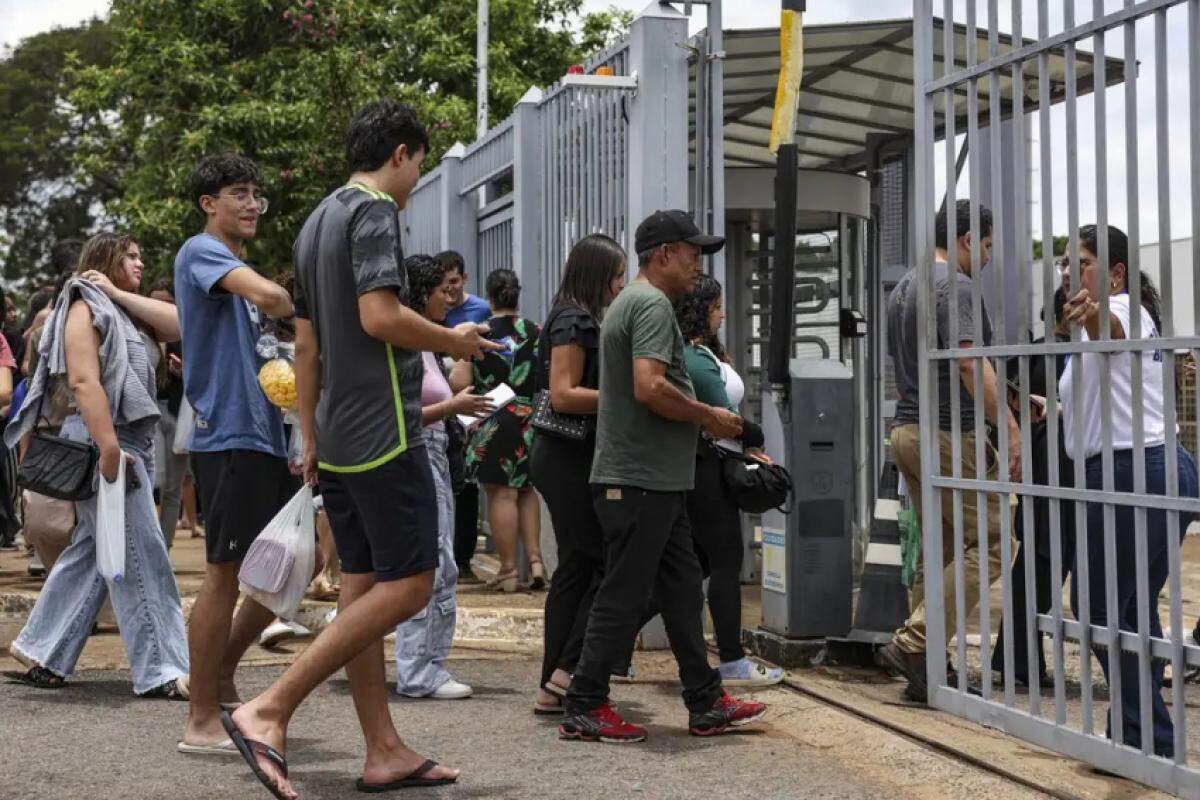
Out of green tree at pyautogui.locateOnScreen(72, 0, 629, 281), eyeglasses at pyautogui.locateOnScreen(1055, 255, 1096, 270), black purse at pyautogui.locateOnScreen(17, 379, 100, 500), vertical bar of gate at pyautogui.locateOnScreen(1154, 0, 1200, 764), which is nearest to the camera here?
vertical bar of gate at pyautogui.locateOnScreen(1154, 0, 1200, 764)

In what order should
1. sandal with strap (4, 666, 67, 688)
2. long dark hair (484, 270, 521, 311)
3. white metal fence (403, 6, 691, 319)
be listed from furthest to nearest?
long dark hair (484, 270, 521, 311) → white metal fence (403, 6, 691, 319) → sandal with strap (4, 666, 67, 688)

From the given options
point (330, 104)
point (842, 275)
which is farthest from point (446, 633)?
point (330, 104)

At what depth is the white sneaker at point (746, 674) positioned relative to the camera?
265 inches

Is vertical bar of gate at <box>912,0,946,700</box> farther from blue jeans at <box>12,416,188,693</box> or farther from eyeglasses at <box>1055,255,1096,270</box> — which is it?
blue jeans at <box>12,416,188,693</box>

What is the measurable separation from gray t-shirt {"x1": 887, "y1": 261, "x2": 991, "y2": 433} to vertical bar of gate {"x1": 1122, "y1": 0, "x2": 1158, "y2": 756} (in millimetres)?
902

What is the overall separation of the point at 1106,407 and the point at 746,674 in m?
2.21

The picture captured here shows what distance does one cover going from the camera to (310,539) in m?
5.29

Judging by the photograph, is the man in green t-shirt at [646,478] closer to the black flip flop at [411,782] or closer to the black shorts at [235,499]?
the black flip flop at [411,782]

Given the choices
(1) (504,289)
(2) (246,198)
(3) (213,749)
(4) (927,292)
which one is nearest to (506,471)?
(1) (504,289)

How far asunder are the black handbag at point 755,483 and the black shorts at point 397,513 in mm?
1929

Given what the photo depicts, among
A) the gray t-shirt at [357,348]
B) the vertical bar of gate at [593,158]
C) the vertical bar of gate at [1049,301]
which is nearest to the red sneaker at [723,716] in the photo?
the vertical bar of gate at [1049,301]

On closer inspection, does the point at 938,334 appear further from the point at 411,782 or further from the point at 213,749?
the point at 213,749

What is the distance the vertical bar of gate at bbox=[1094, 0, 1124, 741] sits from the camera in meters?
4.95

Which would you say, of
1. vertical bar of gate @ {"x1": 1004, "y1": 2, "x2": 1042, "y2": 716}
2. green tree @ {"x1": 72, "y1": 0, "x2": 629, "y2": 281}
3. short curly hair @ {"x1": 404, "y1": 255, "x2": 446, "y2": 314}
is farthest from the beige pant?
green tree @ {"x1": 72, "y1": 0, "x2": 629, "y2": 281}
